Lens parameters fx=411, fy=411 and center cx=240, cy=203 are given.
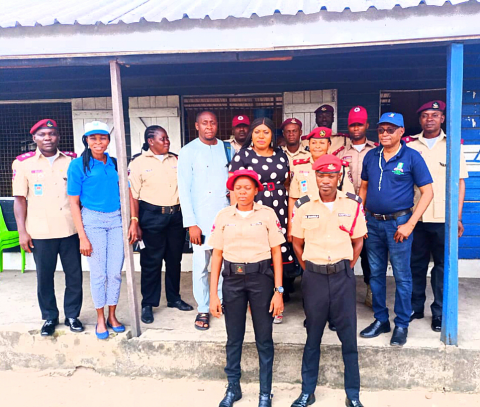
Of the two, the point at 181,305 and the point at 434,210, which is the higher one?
the point at 434,210

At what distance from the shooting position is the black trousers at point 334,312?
8.74ft

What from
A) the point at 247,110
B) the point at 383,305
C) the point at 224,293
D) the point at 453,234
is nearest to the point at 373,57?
the point at 247,110

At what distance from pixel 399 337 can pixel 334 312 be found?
772 mm

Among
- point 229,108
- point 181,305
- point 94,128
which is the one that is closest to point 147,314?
point 181,305

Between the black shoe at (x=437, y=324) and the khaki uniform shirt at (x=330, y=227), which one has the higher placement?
the khaki uniform shirt at (x=330, y=227)

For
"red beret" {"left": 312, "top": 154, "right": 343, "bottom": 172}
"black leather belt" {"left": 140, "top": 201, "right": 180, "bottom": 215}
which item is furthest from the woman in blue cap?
"red beret" {"left": 312, "top": 154, "right": 343, "bottom": 172}

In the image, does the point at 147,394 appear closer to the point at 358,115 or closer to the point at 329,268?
the point at 329,268

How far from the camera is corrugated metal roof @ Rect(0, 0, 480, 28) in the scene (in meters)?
2.73

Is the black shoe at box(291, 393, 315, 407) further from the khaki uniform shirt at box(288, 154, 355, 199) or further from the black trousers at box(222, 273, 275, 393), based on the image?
the khaki uniform shirt at box(288, 154, 355, 199)

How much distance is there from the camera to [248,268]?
106 inches

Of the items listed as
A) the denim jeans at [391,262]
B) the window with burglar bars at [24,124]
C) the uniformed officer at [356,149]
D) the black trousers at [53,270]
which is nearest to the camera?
the denim jeans at [391,262]

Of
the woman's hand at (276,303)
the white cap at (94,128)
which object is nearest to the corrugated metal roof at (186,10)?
the white cap at (94,128)

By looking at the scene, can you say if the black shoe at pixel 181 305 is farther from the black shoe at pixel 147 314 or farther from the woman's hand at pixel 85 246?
the woman's hand at pixel 85 246

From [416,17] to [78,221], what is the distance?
9.24ft
